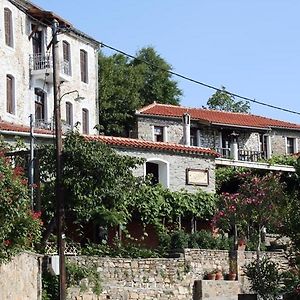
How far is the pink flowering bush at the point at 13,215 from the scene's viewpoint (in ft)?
75.8

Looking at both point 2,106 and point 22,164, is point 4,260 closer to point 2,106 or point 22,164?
point 22,164

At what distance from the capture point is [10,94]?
47.9 m

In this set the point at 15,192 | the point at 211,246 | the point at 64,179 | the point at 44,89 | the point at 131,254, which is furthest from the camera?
the point at 44,89

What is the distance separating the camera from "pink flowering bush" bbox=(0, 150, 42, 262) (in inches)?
910

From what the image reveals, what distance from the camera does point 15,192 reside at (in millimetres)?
23531

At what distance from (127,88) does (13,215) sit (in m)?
41.1

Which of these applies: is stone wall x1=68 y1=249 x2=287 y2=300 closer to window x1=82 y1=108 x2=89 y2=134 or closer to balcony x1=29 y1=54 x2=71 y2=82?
balcony x1=29 y1=54 x2=71 y2=82

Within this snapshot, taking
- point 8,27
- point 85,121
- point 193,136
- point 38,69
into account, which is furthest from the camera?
point 193,136

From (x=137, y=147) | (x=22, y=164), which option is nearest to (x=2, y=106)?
(x=137, y=147)

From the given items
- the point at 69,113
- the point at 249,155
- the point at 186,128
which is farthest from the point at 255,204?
the point at 249,155

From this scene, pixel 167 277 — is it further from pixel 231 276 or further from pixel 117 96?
pixel 117 96

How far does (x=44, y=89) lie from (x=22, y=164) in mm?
16820

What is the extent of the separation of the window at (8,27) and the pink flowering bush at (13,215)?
2380cm

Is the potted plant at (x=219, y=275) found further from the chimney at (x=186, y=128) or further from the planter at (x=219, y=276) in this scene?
the chimney at (x=186, y=128)
